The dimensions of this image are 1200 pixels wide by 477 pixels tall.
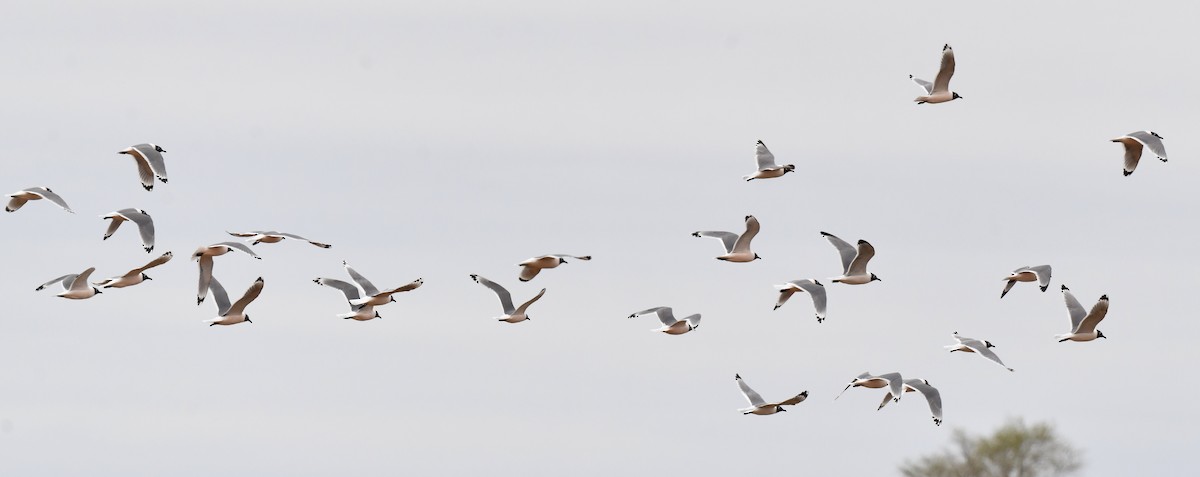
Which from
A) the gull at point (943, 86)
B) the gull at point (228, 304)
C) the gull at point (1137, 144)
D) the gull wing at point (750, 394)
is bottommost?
the gull wing at point (750, 394)

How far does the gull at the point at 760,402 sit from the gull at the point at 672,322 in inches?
78.3

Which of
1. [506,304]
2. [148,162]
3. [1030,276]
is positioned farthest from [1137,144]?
[148,162]

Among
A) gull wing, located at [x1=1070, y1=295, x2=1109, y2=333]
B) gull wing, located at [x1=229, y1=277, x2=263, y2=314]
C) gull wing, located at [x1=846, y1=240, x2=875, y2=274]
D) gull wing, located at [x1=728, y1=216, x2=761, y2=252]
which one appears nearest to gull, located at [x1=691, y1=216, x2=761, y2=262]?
gull wing, located at [x1=728, y1=216, x2=761, y2=252]

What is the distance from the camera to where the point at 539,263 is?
49.3 metres

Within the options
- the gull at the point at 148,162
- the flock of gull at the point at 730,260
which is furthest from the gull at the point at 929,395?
the gull at the point at 148,162

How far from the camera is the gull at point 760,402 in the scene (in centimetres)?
4878

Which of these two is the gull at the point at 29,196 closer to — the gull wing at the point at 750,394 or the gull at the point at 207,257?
the gull at the point at 207,257

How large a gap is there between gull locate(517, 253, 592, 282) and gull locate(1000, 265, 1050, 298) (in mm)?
8451

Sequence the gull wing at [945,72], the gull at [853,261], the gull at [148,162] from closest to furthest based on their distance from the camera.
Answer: the gull at [148,162] → the gull wing at [945,72] → the gull at [853,261]

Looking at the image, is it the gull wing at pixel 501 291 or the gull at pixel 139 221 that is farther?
the gull wing at pixel 501 291

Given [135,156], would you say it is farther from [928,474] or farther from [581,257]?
[928,474]

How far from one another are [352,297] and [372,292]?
3.33 ft

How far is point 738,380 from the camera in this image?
52812mm

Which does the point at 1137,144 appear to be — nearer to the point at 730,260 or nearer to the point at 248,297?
the point at 730,260
